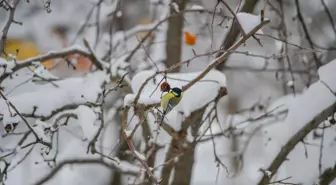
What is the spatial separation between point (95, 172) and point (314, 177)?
3.91 meters

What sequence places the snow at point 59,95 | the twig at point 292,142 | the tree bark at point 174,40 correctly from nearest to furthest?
the twig at point 292,142
the snow at point 59,95
the tree bark at point 174,40

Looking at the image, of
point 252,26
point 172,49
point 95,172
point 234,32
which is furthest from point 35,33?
point 252,26

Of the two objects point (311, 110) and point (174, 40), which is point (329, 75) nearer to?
point (311, 110)

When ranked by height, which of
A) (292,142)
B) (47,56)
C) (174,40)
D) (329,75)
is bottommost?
(292,142)

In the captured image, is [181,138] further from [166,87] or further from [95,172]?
[95,172]

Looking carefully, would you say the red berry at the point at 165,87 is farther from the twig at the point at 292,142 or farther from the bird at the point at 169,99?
the twig at the point at 292,142

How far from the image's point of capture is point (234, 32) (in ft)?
7.81

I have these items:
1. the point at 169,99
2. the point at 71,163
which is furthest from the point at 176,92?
the point at 71,163

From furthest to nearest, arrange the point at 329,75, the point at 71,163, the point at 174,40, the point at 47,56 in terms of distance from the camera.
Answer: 1. the point at 174,40
2. the point at 71,163
3. the point at 47,56
4. the point at 329,75

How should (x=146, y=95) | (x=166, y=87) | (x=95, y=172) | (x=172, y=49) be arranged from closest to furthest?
(x=166, y=87) < (x=146, y=95) < (x=172, y=49) < (x=95, y=172)

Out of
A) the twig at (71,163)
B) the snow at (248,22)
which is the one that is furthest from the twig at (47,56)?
the snow at (248,22)

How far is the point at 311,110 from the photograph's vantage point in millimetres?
2035

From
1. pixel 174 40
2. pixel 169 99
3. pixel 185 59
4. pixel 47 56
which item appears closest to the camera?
pixel 169 99

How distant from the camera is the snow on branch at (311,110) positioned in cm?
196
